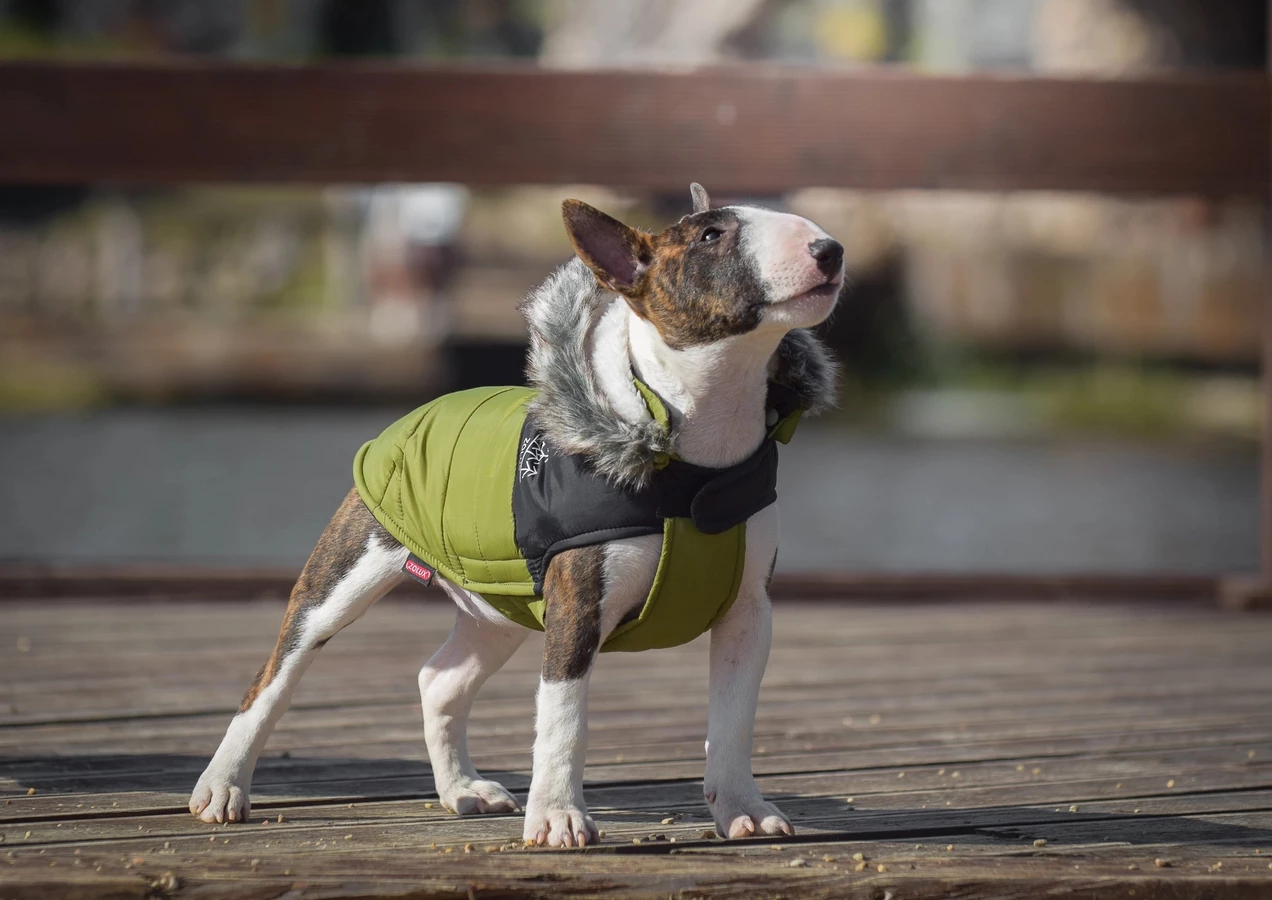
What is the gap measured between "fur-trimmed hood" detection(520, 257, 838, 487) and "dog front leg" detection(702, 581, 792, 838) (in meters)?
0.34

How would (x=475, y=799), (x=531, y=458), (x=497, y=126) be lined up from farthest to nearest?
(x=497, y=126)
(x=475, y=799)
(x=531, y=458)

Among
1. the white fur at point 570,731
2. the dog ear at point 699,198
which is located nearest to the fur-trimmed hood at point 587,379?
the white fur at point 570,731

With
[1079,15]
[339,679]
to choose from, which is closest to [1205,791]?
[339,679]

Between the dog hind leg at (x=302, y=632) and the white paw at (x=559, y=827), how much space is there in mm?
511

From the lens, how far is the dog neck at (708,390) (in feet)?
8.98

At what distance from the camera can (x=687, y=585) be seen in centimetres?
273

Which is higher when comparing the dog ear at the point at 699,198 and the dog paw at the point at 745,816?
the dog ear at the point at 699,198

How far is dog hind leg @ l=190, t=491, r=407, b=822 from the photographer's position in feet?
9.77

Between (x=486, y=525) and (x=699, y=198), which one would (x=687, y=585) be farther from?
(x=699, y=198)

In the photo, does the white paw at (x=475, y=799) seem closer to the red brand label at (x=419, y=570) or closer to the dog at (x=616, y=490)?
the dog at (x=616, y=490)

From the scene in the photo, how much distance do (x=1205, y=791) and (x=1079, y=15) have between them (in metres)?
13.5

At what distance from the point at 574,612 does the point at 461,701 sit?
53cm

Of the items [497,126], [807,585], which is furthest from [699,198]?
[807,585]

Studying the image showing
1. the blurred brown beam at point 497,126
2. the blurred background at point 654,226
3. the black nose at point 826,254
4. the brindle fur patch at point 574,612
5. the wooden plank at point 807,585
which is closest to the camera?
the black nose at point 826,254
